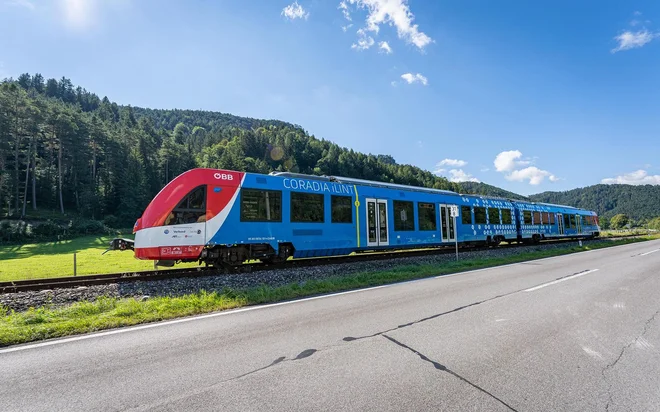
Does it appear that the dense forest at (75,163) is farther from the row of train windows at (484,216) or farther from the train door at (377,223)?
the row of train windows at (484,216)

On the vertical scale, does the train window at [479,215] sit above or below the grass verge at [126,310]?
above

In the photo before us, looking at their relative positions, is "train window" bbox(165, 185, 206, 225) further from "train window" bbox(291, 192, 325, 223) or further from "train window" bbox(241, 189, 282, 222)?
"train window" bbox(291, 192, 325, 223)

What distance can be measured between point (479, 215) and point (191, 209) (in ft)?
58.8

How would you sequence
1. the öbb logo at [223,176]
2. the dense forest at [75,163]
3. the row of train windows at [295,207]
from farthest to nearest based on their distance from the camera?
the dense forest at [75,163]
the row of train windows at [295,207]
the öbb logo at [223,176]

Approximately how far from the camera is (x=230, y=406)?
293 cm

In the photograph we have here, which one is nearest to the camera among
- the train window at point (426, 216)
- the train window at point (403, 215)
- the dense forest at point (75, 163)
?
the train window at point (403, 215)

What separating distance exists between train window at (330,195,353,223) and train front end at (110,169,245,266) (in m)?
4.53

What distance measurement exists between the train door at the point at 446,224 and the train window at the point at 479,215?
2.85 metres

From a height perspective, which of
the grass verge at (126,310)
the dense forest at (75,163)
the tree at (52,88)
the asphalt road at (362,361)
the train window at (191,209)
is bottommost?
the asphalt road at (362,361)

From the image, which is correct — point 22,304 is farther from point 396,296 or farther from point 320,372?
point 396,296

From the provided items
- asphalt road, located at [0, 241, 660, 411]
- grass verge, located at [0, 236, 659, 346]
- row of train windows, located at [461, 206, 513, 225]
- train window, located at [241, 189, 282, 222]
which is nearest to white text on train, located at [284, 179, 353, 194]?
train window, located at [241, 189, 282, 222]

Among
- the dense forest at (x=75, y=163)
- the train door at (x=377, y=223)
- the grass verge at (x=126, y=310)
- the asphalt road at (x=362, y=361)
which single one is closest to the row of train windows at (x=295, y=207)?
the train door at (x=377, y=223)

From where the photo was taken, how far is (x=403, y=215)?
16422 millimetres

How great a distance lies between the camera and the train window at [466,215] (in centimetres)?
2010
